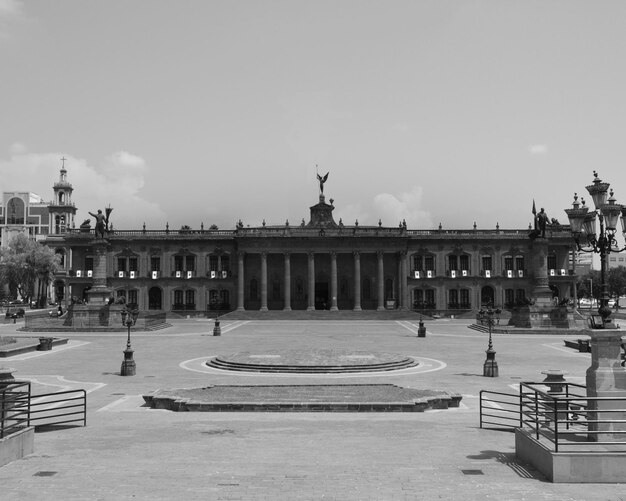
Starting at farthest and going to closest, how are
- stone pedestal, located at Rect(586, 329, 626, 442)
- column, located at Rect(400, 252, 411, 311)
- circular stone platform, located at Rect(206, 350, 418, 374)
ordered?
1. column, located at Rect(400, 252, 411, 311)
2. circular stone platform, located at Rect(206, 350, 418, 374)
3. stone pedestal, located at Rect(586, 329, 626, 442)

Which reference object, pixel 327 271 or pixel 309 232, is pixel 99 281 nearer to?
pixel 309 232

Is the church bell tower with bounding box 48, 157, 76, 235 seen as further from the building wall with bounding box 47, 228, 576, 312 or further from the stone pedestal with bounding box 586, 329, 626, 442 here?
the stone pedestal with bounding box 586, 329, 626, 442

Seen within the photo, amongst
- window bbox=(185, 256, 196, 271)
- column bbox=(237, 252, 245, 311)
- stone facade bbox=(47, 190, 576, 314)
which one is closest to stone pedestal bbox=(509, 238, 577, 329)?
stone facade bbox=(47, 190, 576, 314)

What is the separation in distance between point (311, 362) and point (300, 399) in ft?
30.8

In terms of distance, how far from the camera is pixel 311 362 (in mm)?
29281

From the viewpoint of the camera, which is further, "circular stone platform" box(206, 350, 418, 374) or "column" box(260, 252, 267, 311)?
"column" box(260, 252, 267, 311)

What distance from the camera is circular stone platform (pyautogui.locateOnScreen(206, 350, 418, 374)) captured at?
28.3m

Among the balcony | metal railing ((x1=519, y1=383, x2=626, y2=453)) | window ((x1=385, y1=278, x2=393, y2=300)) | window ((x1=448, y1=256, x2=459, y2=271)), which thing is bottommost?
metal railing ((x1=519, y1=383, x2=626, y2=453))

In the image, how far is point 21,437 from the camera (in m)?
12.8

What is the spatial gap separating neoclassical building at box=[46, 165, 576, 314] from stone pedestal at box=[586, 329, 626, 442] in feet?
236

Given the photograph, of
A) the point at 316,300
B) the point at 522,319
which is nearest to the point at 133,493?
the point at 522,319

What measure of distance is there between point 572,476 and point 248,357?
874 inches

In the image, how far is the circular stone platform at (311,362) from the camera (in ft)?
92.7

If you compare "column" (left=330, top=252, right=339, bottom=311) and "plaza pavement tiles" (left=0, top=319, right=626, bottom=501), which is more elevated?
"column" (left=330, top=252, right=339, bottom=311)
